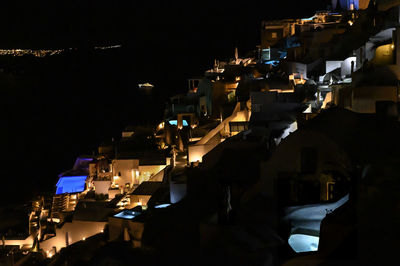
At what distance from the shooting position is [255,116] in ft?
49.1

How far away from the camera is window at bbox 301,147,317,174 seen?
29.2 feet

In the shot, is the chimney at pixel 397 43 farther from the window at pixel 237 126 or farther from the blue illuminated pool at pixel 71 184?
the blue illuminated pool at pixel 71 184

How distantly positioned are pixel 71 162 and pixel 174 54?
3415 inches

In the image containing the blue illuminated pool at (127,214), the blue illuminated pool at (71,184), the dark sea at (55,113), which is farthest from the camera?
the dark sea at (55,113)

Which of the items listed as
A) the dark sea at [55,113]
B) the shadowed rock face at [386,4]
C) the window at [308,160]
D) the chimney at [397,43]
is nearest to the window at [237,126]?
the chimney at [397,43]

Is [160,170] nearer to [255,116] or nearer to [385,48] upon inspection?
[255,116]

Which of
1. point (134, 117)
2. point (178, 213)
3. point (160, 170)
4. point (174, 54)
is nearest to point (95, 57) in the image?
point (174, 54)

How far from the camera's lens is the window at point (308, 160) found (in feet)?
29.2

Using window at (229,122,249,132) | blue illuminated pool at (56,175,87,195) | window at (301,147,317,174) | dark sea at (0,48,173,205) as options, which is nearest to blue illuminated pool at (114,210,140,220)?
window at (229,122,249,132)

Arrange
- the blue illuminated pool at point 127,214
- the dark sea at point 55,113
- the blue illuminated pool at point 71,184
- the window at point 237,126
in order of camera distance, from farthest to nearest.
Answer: the dark sea at point 55,113 → the blue illuminated pool at point 71,184 → the window at point 237,126 → the blue illuminated pool at point 127,214

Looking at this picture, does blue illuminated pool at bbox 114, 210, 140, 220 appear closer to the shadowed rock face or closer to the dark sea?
the shadowed rock face

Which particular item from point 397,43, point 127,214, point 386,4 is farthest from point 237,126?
point 386,4

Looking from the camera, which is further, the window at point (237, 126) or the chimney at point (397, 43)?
the window at point (237, 126)

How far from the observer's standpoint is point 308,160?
900 centimetres
